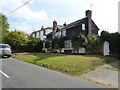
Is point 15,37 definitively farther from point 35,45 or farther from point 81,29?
point 81,29

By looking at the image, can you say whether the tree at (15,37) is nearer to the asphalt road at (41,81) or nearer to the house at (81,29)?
the house at (81,29)

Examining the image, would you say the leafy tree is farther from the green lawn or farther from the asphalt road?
the asphalt road

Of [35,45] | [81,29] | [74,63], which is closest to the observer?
[74,63]

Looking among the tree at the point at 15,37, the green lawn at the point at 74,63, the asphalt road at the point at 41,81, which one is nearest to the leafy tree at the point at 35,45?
the tree at the point at 15,37

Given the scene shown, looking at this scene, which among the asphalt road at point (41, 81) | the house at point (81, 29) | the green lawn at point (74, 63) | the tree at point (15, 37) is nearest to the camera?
the asphalt road at point (41, 81)

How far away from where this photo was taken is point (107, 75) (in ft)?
29.3

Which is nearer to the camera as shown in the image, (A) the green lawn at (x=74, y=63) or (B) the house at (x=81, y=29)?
(A) the green lawn at (x=74, y=63)

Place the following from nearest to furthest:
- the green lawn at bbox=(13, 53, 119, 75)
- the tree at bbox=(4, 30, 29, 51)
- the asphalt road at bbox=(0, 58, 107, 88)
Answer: the asphalt road at bbox=(0, 58, 107, 88), the green lawn at bbox=(13, 53, 119, 75), the tree at bbox=(4, 30, 29, 51)

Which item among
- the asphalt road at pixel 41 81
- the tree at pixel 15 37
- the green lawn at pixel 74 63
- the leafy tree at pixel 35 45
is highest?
the tree at pixel 15 37

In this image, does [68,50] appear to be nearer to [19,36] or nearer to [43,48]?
[43,48]

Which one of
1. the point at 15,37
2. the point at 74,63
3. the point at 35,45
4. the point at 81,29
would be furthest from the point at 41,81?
the point at 35,45

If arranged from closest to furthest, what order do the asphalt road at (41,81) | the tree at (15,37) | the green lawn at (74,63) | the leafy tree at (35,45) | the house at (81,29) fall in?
the asphalt road at (41,81) → the green lawn at (74,63) → the house at (81,29) → the tree at (15,37) → the leafy tree at (35,45)

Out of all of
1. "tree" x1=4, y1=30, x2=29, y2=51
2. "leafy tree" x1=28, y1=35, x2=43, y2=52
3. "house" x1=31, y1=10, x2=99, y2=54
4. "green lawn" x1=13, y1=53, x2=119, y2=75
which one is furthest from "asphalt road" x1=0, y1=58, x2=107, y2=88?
"leafy tree" x1=28, y1=35, x2=43, y2=52

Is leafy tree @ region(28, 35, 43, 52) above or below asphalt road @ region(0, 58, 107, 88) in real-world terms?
above
